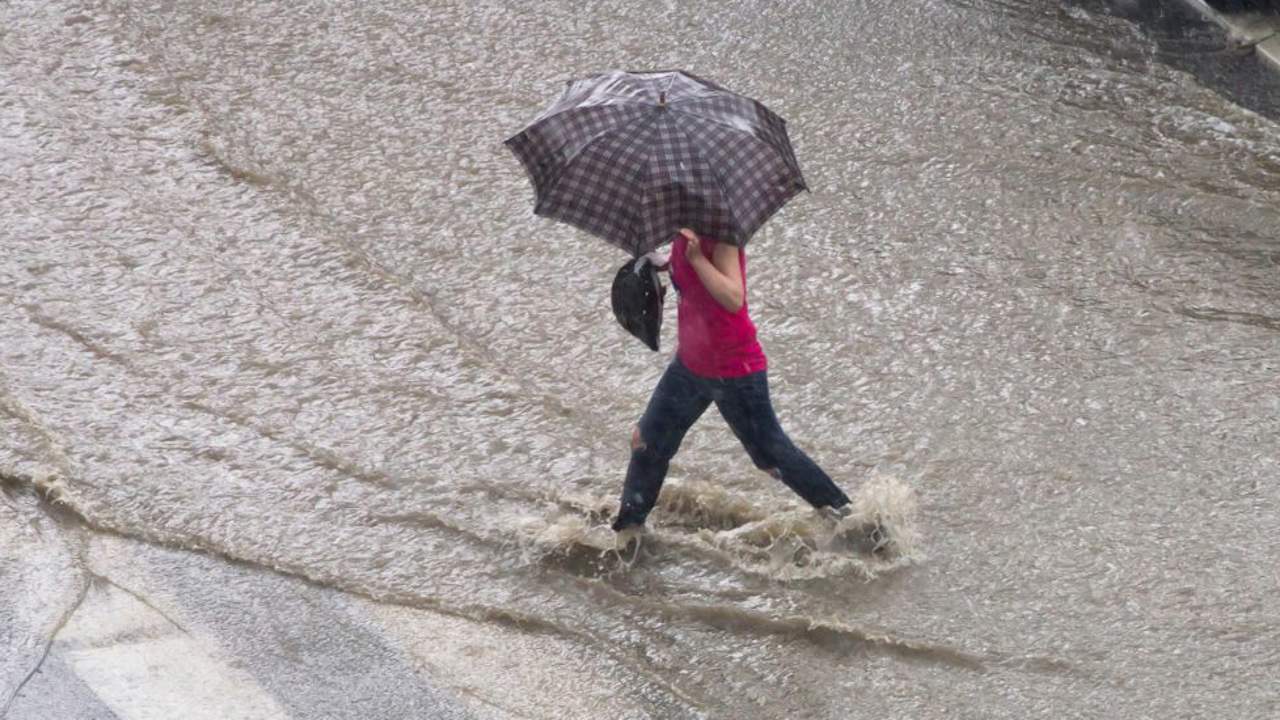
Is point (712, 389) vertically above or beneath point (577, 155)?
beneath

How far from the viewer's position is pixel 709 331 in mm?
4812

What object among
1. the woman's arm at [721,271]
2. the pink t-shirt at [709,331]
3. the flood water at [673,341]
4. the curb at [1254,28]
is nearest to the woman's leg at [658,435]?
the pink t-shirt at [709,331]

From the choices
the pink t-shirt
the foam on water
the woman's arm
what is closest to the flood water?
the foam on water

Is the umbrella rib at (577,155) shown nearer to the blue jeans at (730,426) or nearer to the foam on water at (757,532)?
the blue jeans at (730,426)

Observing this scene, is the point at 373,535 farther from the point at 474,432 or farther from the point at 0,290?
the point at 0,290

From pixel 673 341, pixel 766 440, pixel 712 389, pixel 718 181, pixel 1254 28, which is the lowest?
pixel 673 341

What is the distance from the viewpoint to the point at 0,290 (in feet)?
22.5

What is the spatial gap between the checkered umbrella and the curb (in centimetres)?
483

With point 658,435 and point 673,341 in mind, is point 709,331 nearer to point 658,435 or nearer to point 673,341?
point 658,435

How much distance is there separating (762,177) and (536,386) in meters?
2.08

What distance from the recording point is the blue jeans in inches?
196

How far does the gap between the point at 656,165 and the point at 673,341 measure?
225cm

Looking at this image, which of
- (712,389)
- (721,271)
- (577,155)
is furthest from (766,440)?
(577,155)

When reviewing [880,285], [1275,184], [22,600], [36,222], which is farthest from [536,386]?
[1275,184]
